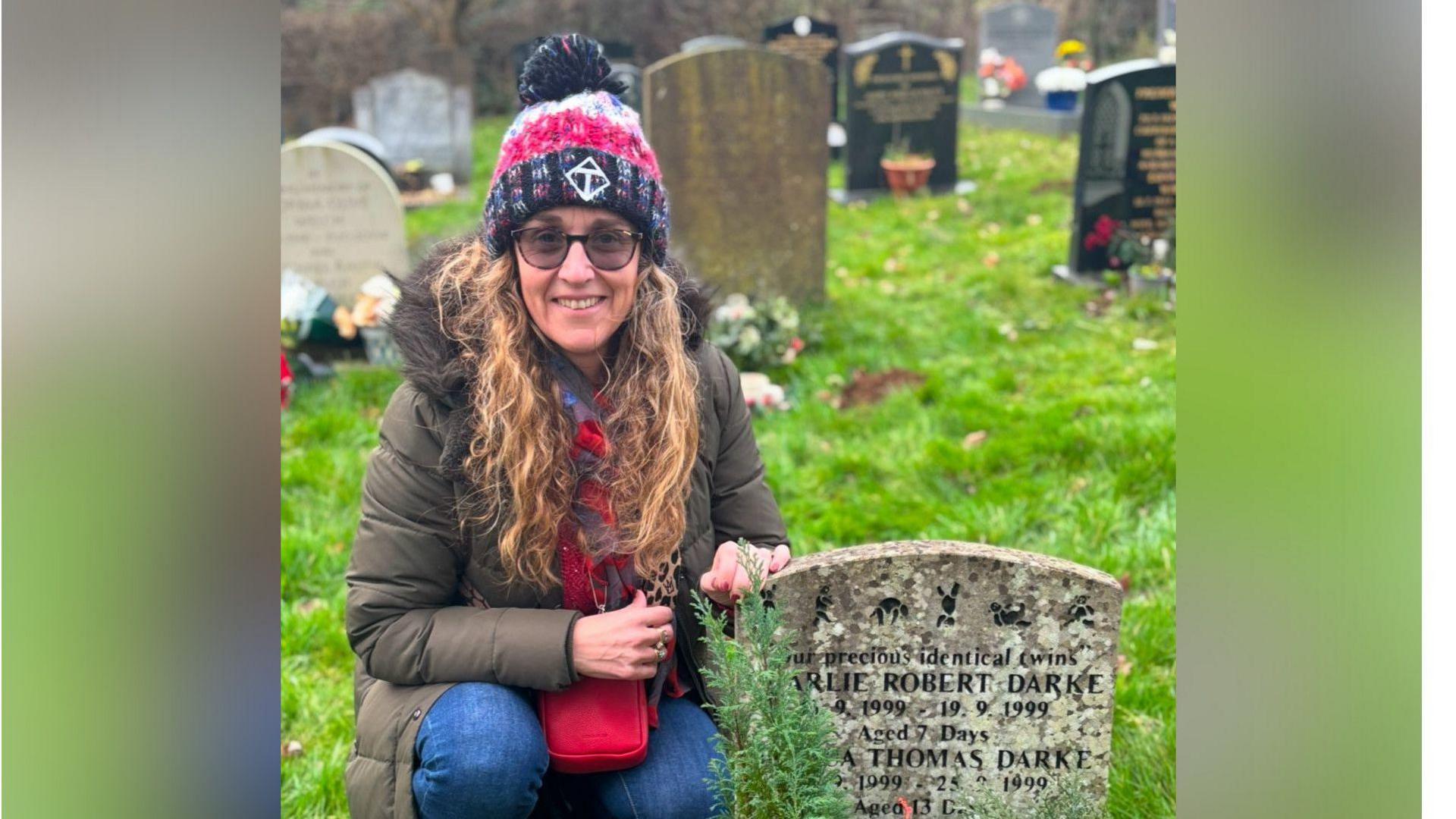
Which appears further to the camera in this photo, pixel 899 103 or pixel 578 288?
pixel 899 103

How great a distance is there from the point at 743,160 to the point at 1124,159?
2432 mm

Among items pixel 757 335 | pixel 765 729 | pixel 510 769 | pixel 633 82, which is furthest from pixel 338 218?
pixel 765 729

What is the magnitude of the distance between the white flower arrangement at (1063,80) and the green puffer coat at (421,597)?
11.2 meters

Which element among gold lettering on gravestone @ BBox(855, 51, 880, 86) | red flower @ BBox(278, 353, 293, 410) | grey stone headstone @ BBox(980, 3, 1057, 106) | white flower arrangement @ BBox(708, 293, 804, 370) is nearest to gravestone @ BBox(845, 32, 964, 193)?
gold lettering on gravestone @ BBox(855, 51, 880, 86)

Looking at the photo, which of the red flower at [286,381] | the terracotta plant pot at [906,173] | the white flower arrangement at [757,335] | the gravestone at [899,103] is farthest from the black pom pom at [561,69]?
the terracotta plant pot at [906,173]

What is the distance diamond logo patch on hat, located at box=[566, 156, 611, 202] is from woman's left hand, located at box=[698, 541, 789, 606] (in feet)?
2.31

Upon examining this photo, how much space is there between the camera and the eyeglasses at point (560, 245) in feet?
7.78

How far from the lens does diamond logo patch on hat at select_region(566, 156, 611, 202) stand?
7.63ft

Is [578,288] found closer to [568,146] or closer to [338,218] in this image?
[568,146]

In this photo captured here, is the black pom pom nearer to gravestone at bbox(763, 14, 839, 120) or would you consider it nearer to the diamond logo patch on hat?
the diamond logo patch on hat

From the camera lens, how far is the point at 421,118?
12.3 meters
